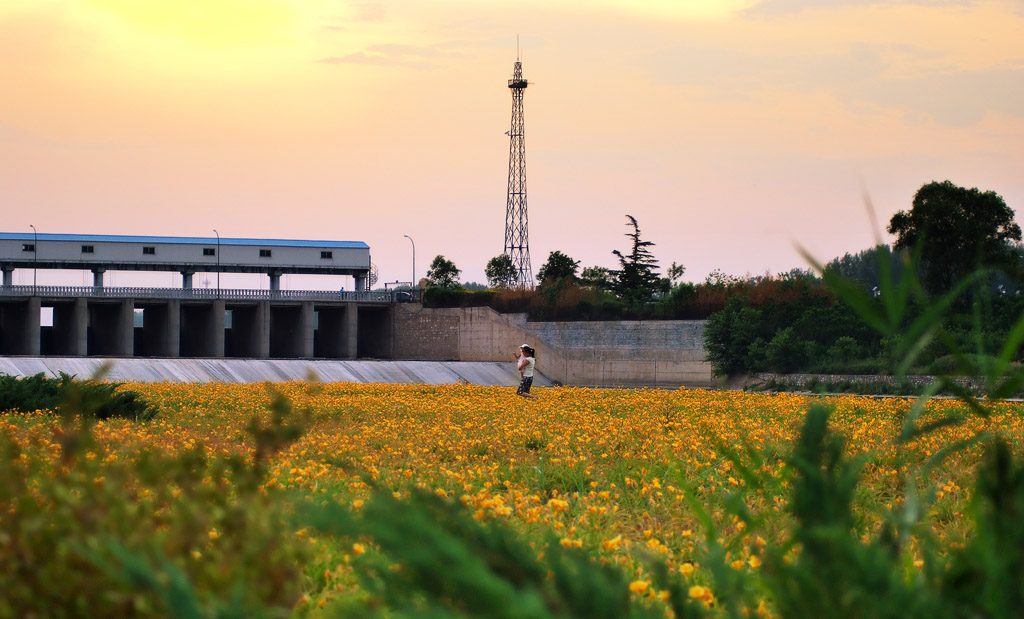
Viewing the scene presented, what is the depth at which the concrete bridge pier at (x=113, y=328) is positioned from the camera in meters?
59.1

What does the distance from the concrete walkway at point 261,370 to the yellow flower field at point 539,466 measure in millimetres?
23418

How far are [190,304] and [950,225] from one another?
42982 millimetres

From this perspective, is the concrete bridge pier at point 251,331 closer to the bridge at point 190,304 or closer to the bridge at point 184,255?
the bridge at point 190,304

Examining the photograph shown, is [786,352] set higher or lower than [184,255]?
A: lower

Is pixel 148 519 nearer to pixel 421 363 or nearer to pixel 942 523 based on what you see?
pixel 942 523

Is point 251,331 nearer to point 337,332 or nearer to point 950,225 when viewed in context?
point 337,332

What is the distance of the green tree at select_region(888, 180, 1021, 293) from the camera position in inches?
1905

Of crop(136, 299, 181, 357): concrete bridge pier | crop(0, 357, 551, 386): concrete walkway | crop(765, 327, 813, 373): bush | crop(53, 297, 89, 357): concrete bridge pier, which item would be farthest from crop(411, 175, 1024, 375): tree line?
crop(53, 297, 89, 357): concrete bridge pier

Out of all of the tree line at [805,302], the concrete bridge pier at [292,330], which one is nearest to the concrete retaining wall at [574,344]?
the tree line at [805,302]

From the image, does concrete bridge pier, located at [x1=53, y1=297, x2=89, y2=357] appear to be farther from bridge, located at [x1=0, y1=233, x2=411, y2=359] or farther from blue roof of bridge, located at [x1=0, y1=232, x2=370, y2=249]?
blue roof of bridge, located at [x1=0, y1=232, x2=370, y2=249]

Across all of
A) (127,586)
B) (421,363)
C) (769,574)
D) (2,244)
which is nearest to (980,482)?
(769,574)

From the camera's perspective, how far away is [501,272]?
81.2 metres

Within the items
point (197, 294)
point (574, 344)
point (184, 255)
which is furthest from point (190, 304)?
point (574, 344)

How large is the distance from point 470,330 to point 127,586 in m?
57.9
